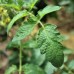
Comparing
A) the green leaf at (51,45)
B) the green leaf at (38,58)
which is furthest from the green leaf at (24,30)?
the green leaf at (38,58)

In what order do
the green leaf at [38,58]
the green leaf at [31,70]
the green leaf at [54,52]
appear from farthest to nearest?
the green leaf at [38,58], the green leaf at [31,70], the green leaf at [54,52]

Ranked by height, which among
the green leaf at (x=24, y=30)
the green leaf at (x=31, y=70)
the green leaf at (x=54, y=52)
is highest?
the green leaf at (x=24, y=30)

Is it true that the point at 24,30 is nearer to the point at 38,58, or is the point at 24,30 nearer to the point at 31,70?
the point at 31,70

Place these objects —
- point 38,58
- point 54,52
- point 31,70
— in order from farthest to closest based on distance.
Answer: point 38,58 < point 31,70 < point 54,52

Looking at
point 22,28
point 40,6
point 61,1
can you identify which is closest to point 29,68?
point 22,28

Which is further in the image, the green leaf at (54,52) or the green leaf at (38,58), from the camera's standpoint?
the green leaf at (38,58)

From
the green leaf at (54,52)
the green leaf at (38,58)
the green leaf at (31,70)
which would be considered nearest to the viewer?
the green leaf at (54,52)

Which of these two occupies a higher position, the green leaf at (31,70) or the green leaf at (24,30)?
the green leaf at (24,30)

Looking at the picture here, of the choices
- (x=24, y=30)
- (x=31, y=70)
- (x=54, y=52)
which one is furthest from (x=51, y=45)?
(x=31, y=70)

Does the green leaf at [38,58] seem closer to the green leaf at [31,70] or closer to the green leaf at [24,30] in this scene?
the green leaf at [31,70]
